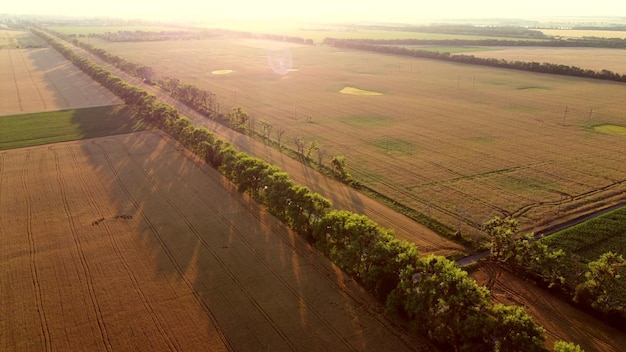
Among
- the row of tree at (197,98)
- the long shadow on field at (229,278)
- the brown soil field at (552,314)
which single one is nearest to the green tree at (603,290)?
the brown soil field at (552,314)

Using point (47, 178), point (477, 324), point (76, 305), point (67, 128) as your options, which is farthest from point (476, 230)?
point (67, 128)

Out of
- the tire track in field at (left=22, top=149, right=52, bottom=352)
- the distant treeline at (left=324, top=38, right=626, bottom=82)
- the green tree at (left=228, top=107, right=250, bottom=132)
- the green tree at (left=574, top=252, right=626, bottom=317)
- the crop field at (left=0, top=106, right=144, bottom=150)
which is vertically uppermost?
the distant treeline at (left=324, top=38, right=626, bottom=82)

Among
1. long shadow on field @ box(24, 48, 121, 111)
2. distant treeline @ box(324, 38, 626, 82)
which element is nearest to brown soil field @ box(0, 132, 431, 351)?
long shadow on field @ box(24, 48, 121, 111)

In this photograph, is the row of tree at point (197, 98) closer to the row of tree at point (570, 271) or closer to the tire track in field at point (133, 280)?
the tire track in field at point (133, 280)

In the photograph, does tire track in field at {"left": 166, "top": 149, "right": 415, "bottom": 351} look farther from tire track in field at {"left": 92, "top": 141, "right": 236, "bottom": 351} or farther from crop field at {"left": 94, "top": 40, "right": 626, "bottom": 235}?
crop field at {"left": 94, "top": 40, "right": 626, "bottom": 235}

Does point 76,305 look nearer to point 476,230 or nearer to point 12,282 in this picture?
point 12,282
